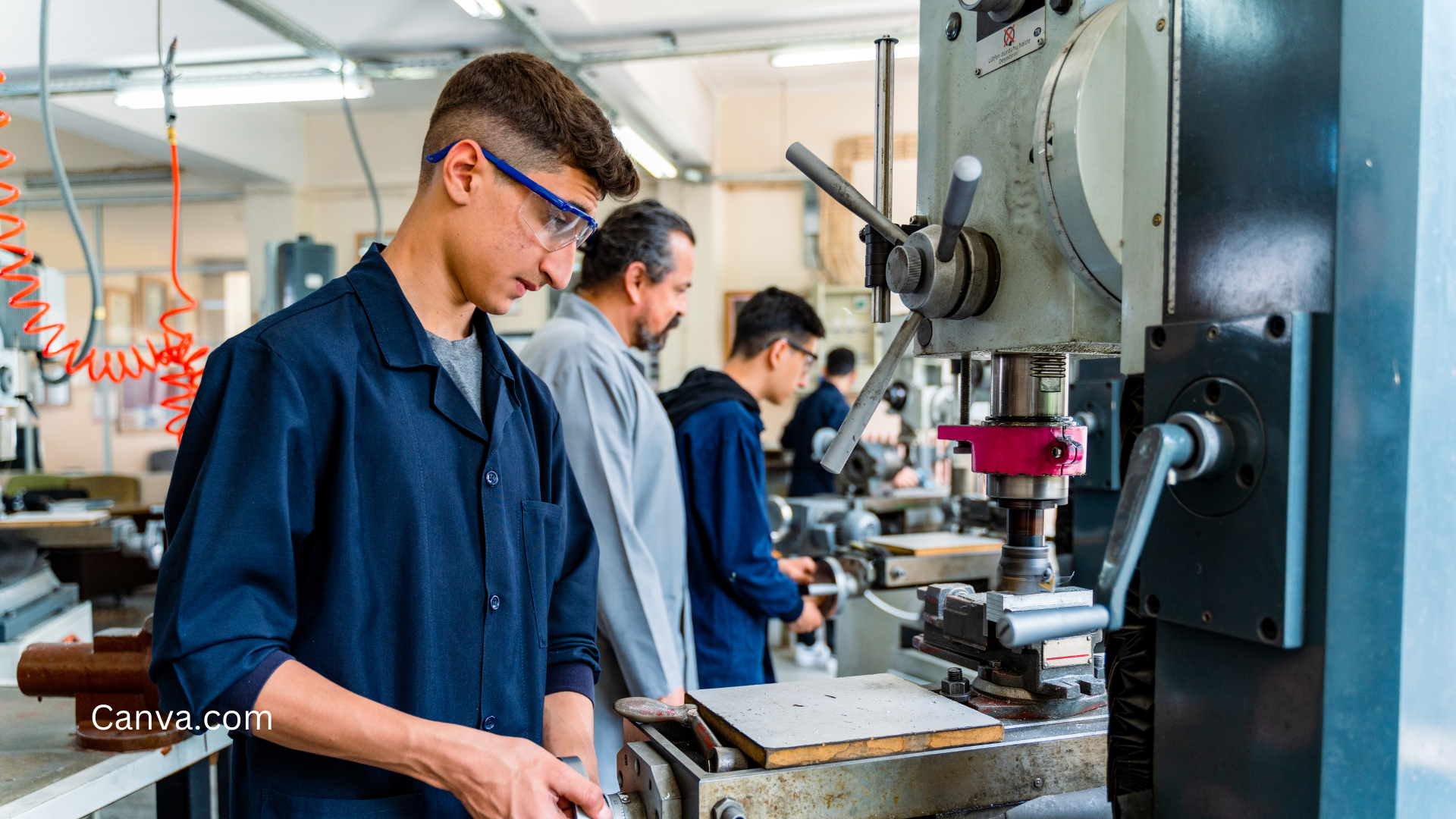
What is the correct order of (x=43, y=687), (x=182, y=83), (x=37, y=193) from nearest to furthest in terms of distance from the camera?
(x=43, y=687)
(x=182, y=83)
(x=37, y=193)

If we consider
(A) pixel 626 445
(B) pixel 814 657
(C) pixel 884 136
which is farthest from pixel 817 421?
(C) pixel 884 136

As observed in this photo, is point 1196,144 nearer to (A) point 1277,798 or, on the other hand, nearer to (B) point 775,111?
(A) point 1277,798

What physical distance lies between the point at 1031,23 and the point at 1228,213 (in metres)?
0.33

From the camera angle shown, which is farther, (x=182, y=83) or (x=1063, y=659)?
(x=182, y=83)

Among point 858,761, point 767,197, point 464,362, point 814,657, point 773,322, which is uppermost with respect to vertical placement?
point 767,197

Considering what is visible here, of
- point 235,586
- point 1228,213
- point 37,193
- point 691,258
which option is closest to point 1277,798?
point 1228,213

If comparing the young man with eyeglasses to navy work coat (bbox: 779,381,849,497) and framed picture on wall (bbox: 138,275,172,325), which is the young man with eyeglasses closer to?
navy work coat (bbox: 779,381,849,497)

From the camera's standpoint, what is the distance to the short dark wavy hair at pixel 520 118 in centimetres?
100

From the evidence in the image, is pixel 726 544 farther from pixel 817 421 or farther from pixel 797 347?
pixel 817 421

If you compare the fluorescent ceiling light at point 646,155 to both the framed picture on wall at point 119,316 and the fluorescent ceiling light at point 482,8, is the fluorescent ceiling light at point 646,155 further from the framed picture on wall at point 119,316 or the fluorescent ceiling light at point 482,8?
the framed picture on wall at point 119,316

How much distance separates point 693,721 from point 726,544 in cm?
115

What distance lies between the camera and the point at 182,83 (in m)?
4.63

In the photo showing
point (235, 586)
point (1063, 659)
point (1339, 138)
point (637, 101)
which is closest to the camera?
point (1339, 138)

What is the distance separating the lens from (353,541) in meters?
0.87
